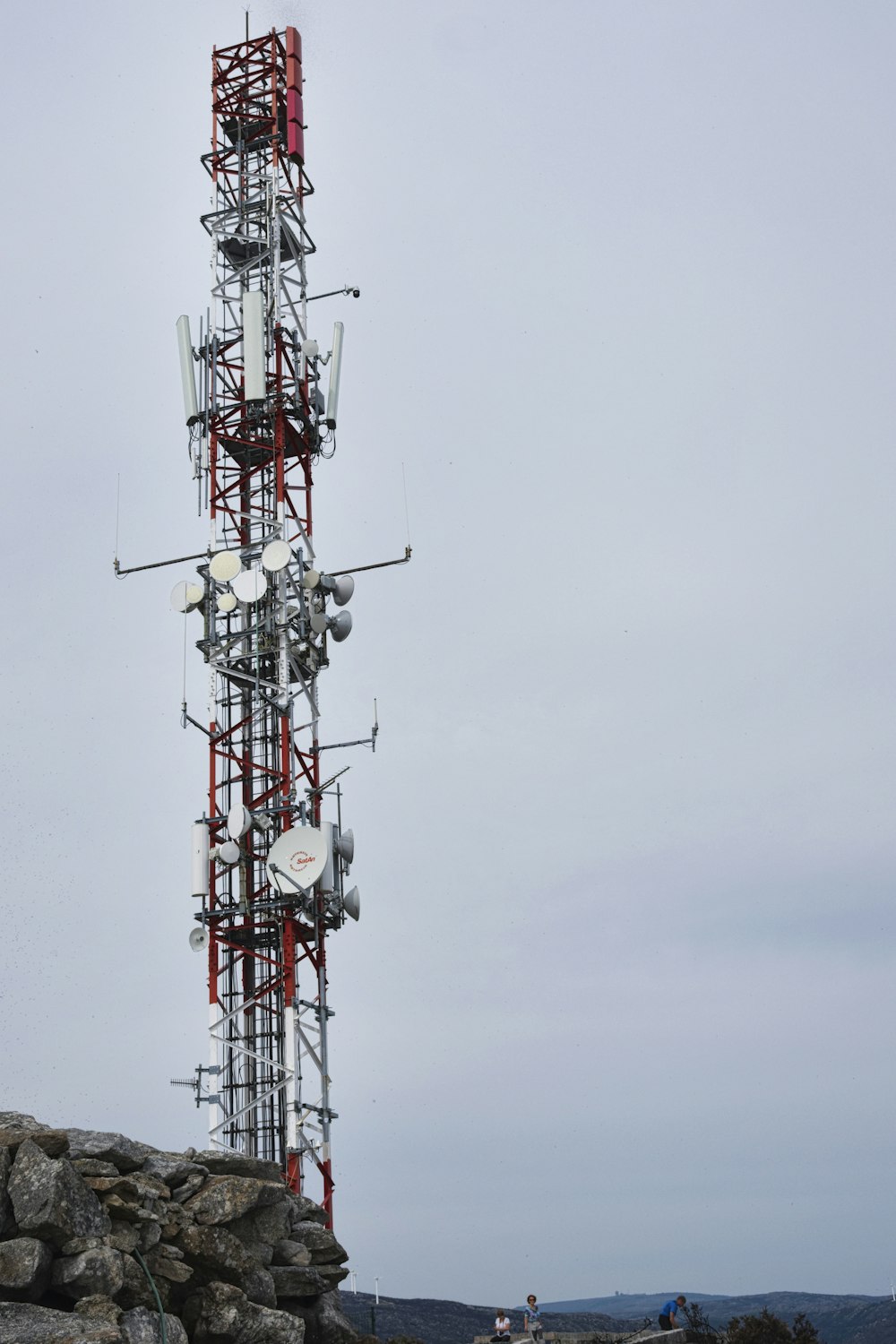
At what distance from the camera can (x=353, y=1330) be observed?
2488cm

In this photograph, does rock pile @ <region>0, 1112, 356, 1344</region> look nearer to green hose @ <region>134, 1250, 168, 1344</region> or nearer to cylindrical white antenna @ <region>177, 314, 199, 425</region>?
green hose @ <region>134, 1250, 168, 1344</region>

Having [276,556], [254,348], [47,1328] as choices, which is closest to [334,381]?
[254,348]

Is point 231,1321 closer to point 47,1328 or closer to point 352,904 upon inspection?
point 47,1328

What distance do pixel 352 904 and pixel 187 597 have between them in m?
8.80

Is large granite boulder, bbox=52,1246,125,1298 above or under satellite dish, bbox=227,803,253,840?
under

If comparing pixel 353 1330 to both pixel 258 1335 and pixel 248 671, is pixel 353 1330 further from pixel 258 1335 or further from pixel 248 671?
pixel 248 671

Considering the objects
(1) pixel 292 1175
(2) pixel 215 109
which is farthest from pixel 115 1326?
(2) pixel 215 109

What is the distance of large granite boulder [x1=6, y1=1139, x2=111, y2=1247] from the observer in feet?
63.6

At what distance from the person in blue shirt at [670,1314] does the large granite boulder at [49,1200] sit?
1887cm

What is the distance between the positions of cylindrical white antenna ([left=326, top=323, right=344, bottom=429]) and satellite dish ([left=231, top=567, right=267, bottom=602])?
558 centimetres

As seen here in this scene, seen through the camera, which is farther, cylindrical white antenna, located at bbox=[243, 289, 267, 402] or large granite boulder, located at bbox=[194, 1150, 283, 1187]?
cylindrical white antenna, located at bbox=[243, 289, 267, 402]

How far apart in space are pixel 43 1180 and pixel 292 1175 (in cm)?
1465

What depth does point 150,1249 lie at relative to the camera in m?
20.8

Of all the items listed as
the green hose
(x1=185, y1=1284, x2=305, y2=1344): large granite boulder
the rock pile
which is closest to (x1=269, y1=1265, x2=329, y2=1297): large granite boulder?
the rock pile
